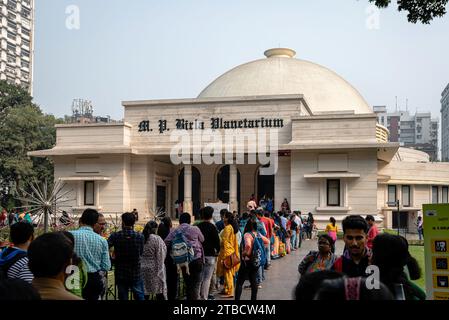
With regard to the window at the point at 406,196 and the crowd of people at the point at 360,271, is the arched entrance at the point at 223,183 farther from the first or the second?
the crowd of people at the point at 360,271

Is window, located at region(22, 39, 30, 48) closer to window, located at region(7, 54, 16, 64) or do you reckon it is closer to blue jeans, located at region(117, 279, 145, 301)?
window, located at region(7, 54, 16, 64)

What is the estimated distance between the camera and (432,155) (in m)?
93.7

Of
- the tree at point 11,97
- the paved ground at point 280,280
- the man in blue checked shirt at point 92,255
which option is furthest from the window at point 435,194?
the tree at point 11,97

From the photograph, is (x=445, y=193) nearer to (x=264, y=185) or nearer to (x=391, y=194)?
(x=391, y=194)

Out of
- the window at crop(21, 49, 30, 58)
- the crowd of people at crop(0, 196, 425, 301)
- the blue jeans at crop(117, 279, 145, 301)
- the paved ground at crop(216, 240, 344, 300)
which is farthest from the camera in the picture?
the window at crop(21, 49, 30, 58)

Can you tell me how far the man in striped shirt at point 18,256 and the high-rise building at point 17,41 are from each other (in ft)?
229

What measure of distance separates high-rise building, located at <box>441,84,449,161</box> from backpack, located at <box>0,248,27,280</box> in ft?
348

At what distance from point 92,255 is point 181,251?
6.59 feet

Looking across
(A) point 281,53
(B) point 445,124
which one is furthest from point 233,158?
(B) point 445,124

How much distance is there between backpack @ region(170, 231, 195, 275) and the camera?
25.6ft

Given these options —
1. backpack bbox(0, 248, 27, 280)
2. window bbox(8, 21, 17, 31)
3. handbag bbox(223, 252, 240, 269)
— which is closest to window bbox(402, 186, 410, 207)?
handbag bbox(223, 252, 240, 269)

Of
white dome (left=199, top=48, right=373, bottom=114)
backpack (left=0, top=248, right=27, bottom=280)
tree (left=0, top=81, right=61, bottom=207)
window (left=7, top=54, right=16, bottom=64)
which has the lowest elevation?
backpack (left=0, top=248, right=27, bottom=280)

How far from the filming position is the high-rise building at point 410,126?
115 metres
